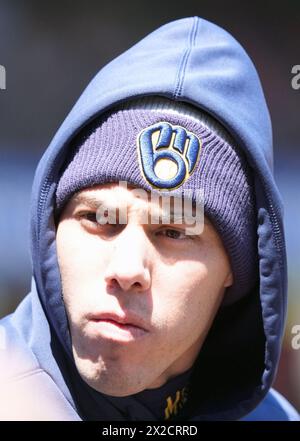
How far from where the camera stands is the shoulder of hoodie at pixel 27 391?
1181 millimetres

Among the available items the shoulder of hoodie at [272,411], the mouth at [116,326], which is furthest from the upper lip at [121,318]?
the shoulder of hoodie at [272,411]

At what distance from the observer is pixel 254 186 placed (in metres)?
1.26

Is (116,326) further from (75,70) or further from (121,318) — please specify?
(75,70)

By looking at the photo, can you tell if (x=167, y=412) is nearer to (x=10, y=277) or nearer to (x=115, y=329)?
(x=115, y=329)

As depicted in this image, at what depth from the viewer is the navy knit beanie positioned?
1.15m

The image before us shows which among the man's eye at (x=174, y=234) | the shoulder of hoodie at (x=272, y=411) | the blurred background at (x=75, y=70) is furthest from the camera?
the blurred background at (x=75, y=70)

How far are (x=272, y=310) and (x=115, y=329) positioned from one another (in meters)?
0.36

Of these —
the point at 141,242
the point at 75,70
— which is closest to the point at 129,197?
the point at 141,242

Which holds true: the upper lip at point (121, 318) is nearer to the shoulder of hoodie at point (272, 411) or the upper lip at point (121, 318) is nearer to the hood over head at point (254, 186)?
the hood over head at point (254, 186)

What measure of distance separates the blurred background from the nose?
823 mm

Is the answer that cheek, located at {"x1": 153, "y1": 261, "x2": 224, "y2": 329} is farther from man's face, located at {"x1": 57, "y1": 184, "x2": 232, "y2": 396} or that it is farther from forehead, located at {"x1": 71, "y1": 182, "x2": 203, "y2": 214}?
forehead, located at {"x1": 71, "y1": 182, "x2": 203, "y2": 214}

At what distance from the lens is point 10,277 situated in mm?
1921

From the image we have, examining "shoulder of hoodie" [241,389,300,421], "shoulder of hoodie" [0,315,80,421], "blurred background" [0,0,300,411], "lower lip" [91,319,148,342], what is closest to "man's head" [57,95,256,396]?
"lower lip" [91,319,148,342]
